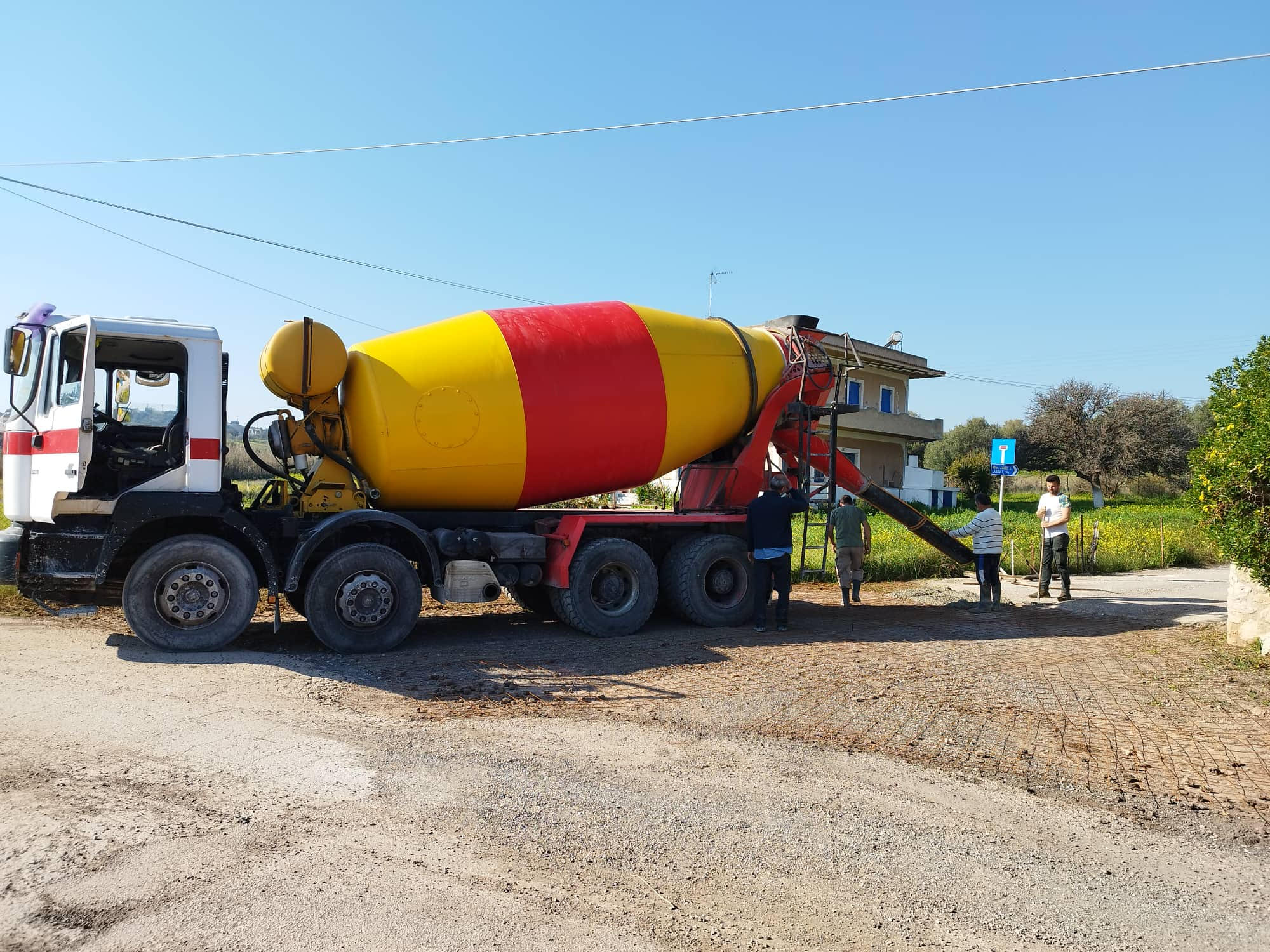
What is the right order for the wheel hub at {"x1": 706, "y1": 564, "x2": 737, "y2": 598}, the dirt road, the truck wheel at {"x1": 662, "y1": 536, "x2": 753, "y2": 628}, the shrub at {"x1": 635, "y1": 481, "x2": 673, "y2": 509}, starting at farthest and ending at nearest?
the shrub at {"x1": 635, "y1": 481, "x2": 673, "y2": 509} → the wheel hub at {"x1": 706, "y1": 564, "x2": 737, "y2": 598} → the truck wheel at {"x1": 662, "y1": 536, "x2": 753, "y2": 628} → the dirt road

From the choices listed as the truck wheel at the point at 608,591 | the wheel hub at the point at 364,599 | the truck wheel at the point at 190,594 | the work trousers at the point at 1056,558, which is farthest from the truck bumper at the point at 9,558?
the work trousers at the point at 1056,558

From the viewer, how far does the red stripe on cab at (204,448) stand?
8.09m

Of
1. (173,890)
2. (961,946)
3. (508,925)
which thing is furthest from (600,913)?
(173,890)

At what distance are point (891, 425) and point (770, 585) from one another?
2722 centimetres

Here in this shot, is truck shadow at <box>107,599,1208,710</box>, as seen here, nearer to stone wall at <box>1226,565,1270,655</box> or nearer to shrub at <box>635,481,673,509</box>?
stone wall at <box>1226,565,1270,655</box>

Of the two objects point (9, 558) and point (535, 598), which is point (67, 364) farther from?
point (535, 598)

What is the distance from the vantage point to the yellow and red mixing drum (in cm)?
878

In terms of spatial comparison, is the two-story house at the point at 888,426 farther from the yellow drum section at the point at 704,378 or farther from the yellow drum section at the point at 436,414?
the yellow drum section at the point at 436,414

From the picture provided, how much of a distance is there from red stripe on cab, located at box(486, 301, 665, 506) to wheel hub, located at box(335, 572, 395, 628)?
1.80 meters

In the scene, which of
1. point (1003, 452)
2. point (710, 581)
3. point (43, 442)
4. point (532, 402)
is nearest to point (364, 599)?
point (532, 402)

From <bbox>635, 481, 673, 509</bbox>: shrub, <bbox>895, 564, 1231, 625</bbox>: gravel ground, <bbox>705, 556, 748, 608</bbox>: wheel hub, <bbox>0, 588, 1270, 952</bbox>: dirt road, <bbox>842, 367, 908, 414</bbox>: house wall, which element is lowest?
<bbox>0, 588, 1270, 952</bbox>: dirt road

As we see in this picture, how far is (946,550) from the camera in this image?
13.2 meters

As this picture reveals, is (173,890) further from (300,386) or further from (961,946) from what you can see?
(300,386)

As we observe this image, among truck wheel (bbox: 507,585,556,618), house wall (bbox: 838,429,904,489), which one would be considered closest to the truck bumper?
truck wheel (bbox: 507,585,556,618)
